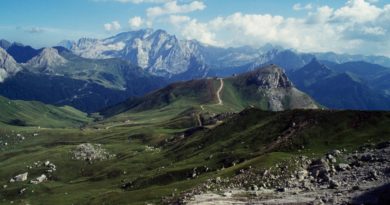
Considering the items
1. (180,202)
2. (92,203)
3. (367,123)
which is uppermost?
(367,123)

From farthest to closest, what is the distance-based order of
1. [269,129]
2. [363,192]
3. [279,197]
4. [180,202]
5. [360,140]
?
[269,129]
[360,140]
[180,202]
[279,197]
[363,192]

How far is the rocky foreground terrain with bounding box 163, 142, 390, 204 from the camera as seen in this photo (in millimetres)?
74438

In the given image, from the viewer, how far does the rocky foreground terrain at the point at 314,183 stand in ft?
244

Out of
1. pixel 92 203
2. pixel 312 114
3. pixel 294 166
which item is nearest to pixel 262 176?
pixel 294 166

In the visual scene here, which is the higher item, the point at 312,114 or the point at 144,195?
the point at 312,114

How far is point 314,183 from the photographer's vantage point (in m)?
88.3

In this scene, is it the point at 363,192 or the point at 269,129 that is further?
the point at 269,129

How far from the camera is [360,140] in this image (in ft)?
431

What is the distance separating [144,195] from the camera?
145m

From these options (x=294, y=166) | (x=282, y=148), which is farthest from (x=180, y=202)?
(x=282, y=148)

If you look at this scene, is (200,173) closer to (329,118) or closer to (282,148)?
(282,148)

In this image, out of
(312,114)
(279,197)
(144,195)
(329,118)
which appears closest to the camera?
(279,197)

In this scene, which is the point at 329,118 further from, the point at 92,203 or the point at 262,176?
the point at 92,203

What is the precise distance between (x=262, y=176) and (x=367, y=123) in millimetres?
57516
